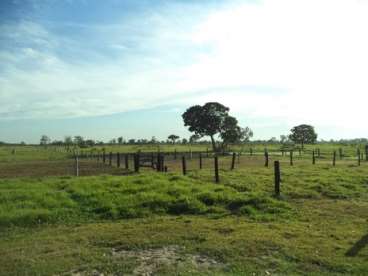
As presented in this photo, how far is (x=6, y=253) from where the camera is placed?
8375 millimetres

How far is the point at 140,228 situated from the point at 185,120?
2571 inches

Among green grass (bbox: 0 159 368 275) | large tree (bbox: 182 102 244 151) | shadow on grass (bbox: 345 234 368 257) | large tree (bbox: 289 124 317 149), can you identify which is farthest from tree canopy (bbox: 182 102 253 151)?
shadow on grass (bbox: 345 234 368 257)

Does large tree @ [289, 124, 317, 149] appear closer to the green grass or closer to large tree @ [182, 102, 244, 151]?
large tree @ [182, 102, 244, 151]

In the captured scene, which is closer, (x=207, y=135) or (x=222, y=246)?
(x=222, y=246)

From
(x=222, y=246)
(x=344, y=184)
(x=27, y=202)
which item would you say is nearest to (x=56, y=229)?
(x=27, y=202)

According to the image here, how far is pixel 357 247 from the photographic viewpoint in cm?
855

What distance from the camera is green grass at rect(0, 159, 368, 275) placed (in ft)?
24.7

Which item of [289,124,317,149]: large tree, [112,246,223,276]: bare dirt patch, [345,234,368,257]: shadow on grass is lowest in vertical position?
[112,246,223,276]: bare dirt patch

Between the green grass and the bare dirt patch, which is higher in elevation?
the green grass

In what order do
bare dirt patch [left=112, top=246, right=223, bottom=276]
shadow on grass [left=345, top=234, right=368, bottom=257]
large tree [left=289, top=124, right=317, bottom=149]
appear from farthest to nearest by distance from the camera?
large tree [left=289, top=124, right=317, bottom=149]
shadow on grass [left=345, top=234, right=368, bottom=257]
bare dirt patch [left=112, top=246, right=223, bottom=276]

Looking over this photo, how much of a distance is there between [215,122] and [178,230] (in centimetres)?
6313

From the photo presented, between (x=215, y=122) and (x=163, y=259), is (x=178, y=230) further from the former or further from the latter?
(x=215, y=122)

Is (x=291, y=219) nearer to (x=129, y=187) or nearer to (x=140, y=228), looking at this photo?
(x=140, y=228)

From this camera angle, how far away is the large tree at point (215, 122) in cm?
7288
